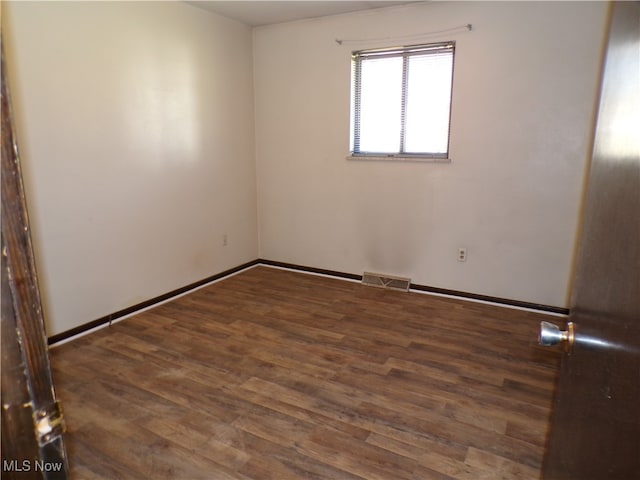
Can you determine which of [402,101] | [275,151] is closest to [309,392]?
[402,101]

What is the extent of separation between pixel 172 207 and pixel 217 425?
6.77 feet

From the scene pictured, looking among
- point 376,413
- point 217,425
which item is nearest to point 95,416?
point 217,425

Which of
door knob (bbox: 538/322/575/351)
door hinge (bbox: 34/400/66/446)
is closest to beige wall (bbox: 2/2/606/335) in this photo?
door hinge (bbox: 34/400/66/446)

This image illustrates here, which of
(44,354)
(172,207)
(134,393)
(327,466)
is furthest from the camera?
(172,207)

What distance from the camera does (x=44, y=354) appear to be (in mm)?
437

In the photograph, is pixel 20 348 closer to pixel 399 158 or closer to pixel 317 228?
pixel 399 158

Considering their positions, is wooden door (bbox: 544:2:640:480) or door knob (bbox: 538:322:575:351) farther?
door knob (bbox: 538:322:575:351)

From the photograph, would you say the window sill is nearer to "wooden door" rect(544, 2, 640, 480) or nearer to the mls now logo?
"wooden door" rect(544, 2, 640, 480)

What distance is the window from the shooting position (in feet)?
11.3

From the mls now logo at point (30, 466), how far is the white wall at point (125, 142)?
2.56m

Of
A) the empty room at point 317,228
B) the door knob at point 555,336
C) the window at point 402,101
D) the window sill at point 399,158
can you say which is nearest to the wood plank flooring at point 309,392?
the empty room at point 317,228

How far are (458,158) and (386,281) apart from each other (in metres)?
1.26

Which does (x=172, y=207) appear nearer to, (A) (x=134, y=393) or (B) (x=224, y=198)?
(B) (x=224, y=198)

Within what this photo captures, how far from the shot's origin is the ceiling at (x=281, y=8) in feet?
11.1
